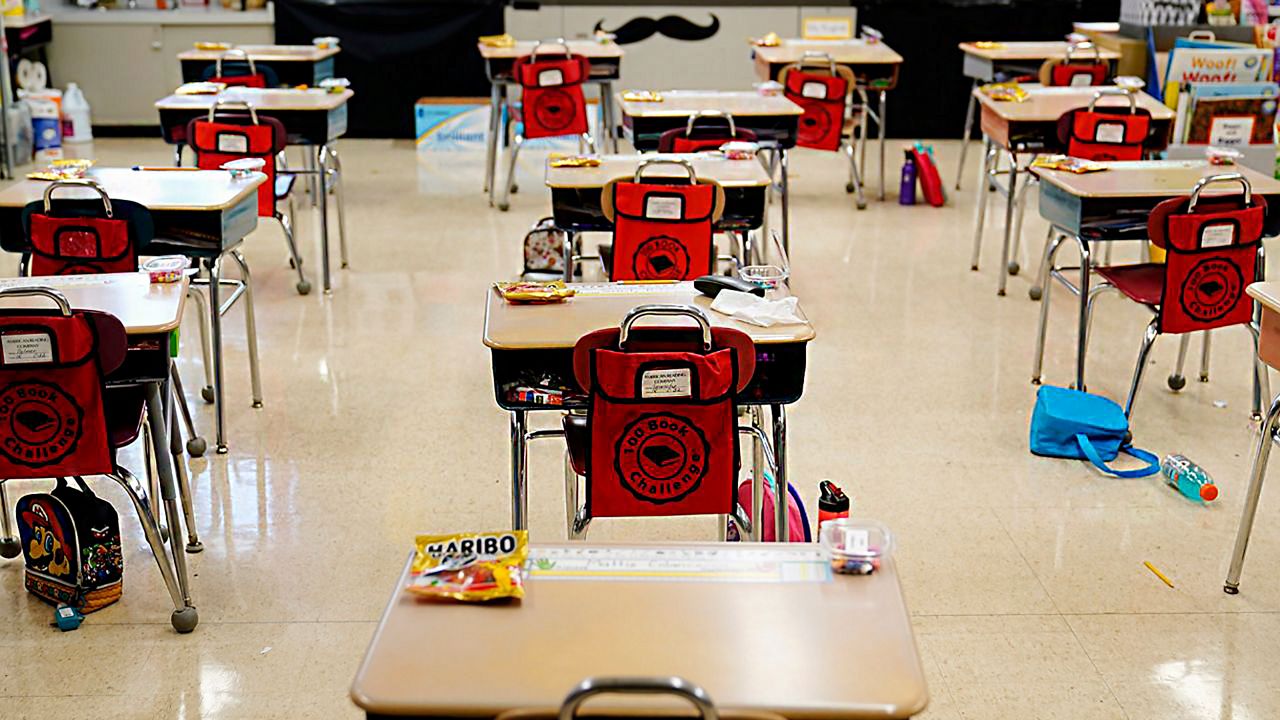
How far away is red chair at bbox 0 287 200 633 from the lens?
114 inches

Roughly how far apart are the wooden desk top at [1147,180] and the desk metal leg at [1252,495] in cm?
128

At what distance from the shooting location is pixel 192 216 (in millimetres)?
4230

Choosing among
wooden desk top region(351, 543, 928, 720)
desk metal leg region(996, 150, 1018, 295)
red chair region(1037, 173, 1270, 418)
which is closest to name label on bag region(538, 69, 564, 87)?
desk metal leg region(996, 150, 1018, 295)

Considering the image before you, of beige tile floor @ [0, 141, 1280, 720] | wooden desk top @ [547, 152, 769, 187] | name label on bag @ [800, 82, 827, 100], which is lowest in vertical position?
beige tile floor @ [0, 141, 1280, 720]

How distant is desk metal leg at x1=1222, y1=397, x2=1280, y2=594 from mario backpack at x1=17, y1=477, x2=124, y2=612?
9.11 feet

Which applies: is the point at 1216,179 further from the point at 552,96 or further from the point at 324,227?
the point at 552,96

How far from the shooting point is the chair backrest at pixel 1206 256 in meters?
4.20

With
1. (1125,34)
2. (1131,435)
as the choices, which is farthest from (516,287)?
(1125,34)

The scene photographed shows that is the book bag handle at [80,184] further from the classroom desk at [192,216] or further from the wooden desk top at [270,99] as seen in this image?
the wooden desk top at [270,99]

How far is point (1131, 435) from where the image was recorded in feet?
14.7

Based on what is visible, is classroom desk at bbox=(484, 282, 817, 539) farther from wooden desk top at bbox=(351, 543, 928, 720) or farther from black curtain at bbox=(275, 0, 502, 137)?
black curtain at bbox=(275, 0, 502, 137)

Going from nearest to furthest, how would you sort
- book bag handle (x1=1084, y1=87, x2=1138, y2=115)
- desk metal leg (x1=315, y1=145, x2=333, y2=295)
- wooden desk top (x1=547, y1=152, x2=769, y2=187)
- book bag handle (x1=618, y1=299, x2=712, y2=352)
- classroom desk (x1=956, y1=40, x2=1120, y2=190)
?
book bag handle (x1=618, y1=299, x2=712, y2=352), wooden desk top (x1=547, y1=152, x2=769, y2=187), book bag handle (x1=1084, y1=87, x2=1138, y2=115), desk metal leg (x1=315, y1=145, x2=333, y2=295), classroom desk (x1=956, y1=40, x2=1120, y2=190)

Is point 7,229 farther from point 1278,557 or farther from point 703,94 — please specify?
point 1278,557

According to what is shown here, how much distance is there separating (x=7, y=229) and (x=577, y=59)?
3.78 m
